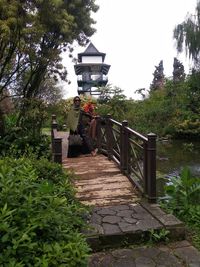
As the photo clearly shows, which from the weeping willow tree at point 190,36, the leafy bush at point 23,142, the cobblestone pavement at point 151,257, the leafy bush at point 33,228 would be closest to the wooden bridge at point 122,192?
the cobblestone pavement at point 151,257

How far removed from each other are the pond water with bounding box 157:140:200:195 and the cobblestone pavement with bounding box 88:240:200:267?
12.5ft

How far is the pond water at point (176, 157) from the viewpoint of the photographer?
11.1 meters

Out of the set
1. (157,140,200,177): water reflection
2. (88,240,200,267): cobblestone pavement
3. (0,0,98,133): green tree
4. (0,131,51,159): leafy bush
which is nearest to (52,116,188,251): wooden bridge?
(88,240,200,267): cobblestone pavement

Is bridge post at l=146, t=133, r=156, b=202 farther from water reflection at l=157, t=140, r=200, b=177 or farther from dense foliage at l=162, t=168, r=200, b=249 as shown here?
water reflection at l=157, t=140, r=200, b=177

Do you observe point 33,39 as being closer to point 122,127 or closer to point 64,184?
point 122,127

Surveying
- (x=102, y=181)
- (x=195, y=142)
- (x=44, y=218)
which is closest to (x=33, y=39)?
(x=102, y=181)

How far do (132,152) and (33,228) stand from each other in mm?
4293

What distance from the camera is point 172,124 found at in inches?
717

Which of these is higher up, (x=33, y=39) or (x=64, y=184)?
(x=33, y=39)

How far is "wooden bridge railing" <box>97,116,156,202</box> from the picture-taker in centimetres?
536

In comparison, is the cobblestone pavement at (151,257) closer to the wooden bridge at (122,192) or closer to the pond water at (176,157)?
the wooden bridge at (122,192)

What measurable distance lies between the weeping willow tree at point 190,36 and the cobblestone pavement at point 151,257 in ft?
55.0

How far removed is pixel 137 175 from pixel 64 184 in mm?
2118

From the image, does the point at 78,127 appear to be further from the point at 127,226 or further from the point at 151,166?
the point at 127,226
